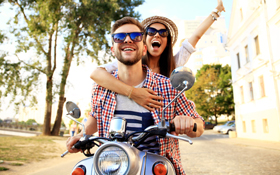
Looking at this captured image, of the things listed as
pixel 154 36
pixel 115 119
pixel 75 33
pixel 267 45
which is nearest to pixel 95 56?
pixel 75 33

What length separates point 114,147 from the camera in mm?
1127

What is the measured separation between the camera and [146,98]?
1.74 m

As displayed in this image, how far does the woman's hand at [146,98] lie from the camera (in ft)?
5.71

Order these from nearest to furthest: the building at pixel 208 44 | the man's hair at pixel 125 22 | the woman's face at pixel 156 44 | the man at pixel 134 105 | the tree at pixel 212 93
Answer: the man at pixel 134 105 < the man's hair at pixel 125 22 < the woman's face at pixel 156 44 < the tree at pixel 212 93 < the building at pixel 208 44

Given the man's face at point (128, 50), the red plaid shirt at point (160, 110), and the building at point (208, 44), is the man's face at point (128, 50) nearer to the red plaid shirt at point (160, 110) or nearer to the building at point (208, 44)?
the red plaid shirt at point (160, 110)

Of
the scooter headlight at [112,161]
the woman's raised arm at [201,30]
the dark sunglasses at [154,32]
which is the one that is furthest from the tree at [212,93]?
the scooter headlight at [112,161]

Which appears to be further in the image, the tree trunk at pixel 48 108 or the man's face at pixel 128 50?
the tree trunk at pixel 48 108

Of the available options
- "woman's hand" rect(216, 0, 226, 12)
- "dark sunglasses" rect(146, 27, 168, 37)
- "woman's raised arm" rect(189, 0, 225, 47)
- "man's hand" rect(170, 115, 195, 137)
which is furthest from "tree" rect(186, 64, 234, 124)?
"man's hand" rect(170, 115, 195, 137)

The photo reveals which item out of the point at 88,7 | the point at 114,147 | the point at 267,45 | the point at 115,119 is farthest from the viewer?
the point at 88,7

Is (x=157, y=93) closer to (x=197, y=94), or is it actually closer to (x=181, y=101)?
(x=181, y=101)

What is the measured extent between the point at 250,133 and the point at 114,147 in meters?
19.2

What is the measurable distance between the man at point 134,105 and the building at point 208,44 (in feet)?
201

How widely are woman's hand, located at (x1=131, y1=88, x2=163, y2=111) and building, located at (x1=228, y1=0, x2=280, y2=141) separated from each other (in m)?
14.3

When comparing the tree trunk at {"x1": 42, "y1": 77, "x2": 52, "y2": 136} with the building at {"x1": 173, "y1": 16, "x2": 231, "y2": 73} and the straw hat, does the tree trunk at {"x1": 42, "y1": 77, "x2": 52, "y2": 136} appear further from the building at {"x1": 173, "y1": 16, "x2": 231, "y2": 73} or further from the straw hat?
the building at {"x1": 173, "y1": 16, "x2": 231, "y2": 73}
